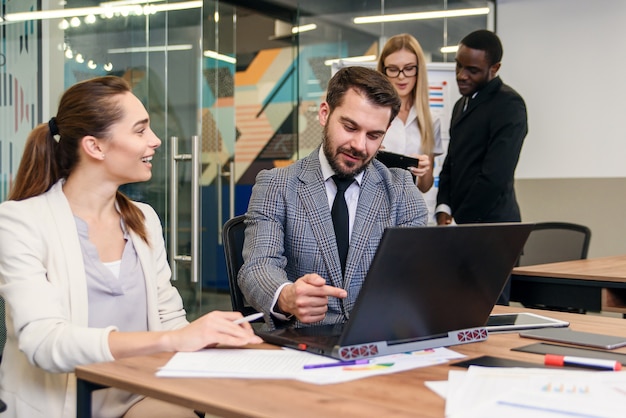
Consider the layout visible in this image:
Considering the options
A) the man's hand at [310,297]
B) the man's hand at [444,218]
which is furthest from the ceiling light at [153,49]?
the man's hand at [310,297]

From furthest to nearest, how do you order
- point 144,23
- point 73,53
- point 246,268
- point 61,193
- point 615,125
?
1. point 615,125
2. point 144,23
3. point 73,53
4. point 246,268
5. point 61,193

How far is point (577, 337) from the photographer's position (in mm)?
1723

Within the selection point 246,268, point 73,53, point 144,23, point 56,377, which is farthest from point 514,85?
point 56,377

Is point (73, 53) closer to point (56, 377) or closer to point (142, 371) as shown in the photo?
point (56, 377)

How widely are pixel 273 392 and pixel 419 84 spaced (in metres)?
3.11

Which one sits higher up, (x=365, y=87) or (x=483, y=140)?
(x=365, y=87)

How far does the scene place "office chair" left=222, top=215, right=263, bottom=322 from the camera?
7.29 feet

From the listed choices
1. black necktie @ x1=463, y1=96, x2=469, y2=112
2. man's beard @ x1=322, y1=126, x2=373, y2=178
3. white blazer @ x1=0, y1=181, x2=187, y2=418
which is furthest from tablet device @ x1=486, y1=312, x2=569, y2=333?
black necktie @ x1=463, y1=96, x2=469, y2=112

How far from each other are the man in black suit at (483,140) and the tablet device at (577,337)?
199 cm

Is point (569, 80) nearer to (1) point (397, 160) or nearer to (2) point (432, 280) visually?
(1) point (397, 160)

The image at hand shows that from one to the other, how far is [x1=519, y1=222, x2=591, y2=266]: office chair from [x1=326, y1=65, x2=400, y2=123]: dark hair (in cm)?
231

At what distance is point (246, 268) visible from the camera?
80.7 inches

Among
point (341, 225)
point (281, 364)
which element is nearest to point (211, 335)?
point (281, 364)

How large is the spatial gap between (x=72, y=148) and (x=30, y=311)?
0.51 meters
